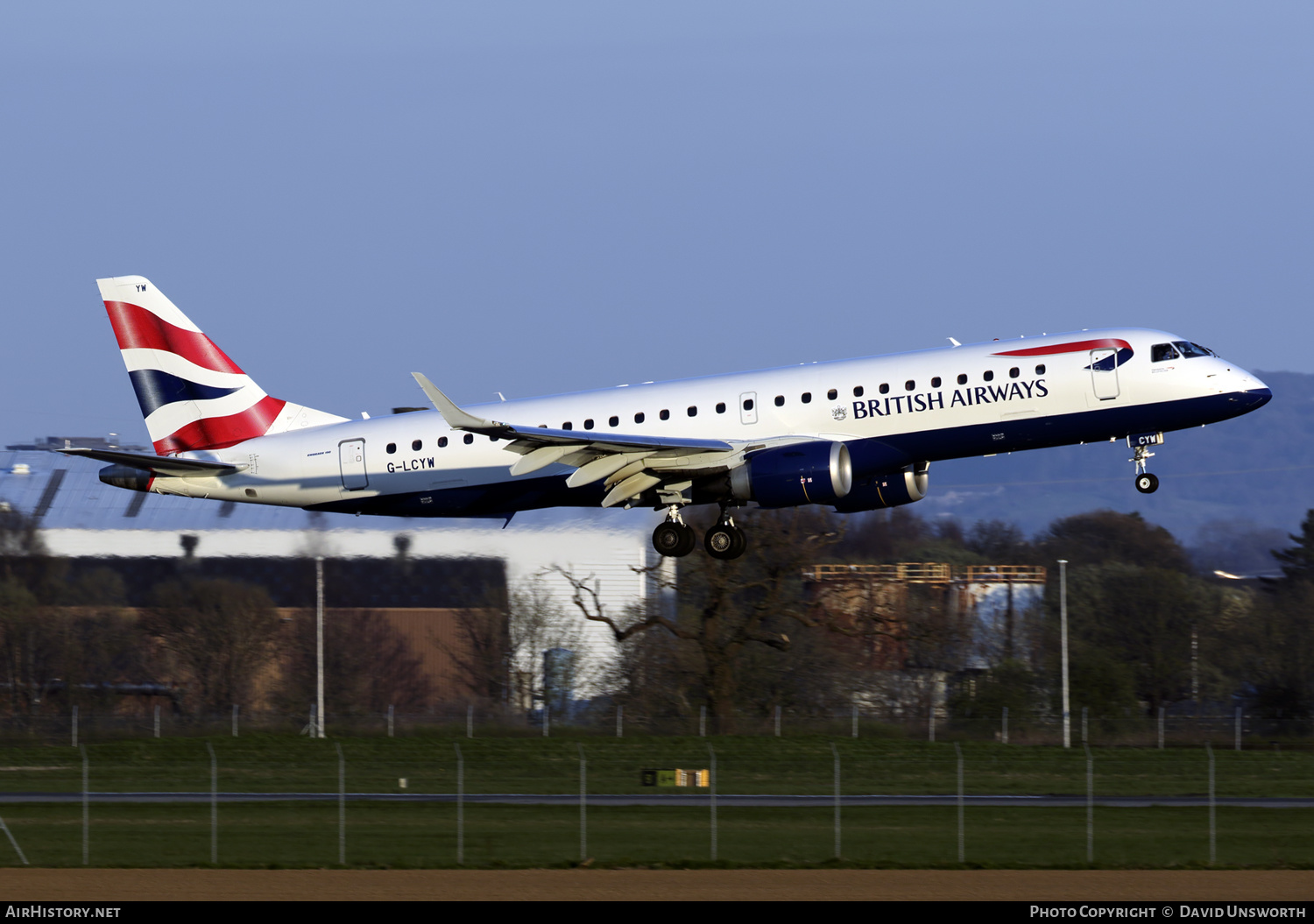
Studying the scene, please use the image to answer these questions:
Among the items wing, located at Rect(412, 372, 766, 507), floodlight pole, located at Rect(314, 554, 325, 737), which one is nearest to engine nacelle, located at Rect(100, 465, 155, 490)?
wing, located at Rect(412, 372, 766, 507)

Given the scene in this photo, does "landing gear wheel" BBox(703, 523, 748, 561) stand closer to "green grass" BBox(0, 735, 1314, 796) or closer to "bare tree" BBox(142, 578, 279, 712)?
"green grass" BBox(0, 735, 1314, 796)

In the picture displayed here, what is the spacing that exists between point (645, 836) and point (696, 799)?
656 centimetres

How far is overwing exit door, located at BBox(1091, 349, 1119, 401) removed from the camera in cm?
3597

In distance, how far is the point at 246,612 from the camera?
59406 mm

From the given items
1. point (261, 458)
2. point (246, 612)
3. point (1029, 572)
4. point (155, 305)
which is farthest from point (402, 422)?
point (1029, 572)

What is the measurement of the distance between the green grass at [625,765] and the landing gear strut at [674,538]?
8201mm

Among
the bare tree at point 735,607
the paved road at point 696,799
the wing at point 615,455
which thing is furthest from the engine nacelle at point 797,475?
the bare tree at point 735,607

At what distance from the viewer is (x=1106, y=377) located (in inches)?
1416

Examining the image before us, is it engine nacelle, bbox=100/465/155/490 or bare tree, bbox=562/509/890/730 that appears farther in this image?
bare tree, bbox=562/509/890/730

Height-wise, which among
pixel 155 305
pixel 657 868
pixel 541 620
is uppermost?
pixel 155 305

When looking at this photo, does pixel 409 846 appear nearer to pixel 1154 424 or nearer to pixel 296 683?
pixel 1154 424

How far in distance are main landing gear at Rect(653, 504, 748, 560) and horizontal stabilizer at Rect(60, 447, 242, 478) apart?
11416 mm

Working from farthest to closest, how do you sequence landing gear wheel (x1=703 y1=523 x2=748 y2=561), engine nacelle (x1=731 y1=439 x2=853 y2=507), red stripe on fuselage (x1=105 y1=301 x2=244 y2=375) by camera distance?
red stripe on fuselage (x1=105 y1=301 x2=244 y2=375) < landing gear wheel (x1=703 y1=523 x2=748 y2=561) < engine nacelle (x1=731 y1=439 x2=853 y2=507)

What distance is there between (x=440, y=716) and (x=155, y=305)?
20.0m
